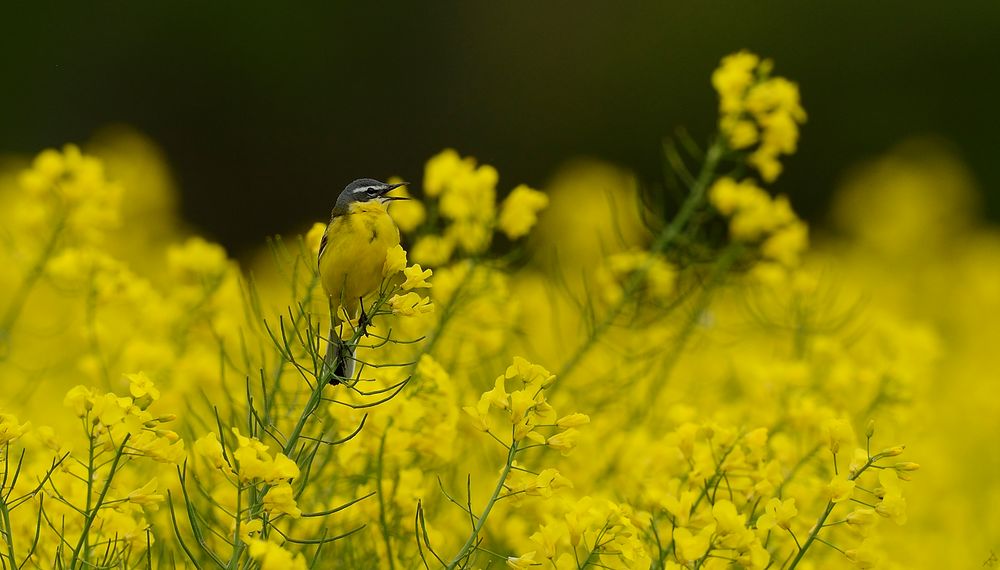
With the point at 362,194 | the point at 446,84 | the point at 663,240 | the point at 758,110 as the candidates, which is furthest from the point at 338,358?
the point at 446,84

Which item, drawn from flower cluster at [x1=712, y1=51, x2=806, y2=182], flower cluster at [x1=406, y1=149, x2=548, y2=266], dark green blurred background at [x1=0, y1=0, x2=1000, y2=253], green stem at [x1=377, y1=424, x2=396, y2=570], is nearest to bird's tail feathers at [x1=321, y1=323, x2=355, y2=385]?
green stem at [x1=377, y1=424, x2=396, y2=570]

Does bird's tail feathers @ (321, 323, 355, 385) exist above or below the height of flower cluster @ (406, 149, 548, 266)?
below

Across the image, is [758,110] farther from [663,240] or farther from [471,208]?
[471,208]

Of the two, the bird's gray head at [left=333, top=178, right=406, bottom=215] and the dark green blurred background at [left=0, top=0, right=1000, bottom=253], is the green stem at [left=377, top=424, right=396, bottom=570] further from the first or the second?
the dark green blurred background at [left=0, top=0, right=1000, bottom=253]

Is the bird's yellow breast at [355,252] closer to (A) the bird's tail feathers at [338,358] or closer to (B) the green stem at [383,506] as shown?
(A) the bird's tail feathers at [338,358]

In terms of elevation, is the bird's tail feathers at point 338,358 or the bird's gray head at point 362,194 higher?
the bird's gray head at point 362,194

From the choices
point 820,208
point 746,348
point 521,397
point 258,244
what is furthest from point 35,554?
point 820,208

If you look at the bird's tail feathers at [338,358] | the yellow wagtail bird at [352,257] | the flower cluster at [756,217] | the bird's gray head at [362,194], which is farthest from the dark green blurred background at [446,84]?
the bird's tail feathers at [338,358]
